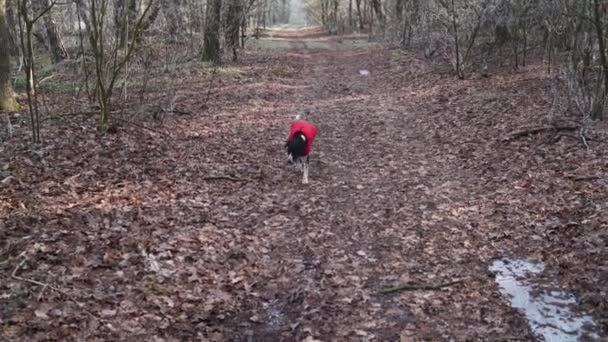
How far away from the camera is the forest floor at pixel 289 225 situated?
4750 mm

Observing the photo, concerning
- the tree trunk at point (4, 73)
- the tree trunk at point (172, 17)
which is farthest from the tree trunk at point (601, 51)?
the tree trunk at point (4, 73)

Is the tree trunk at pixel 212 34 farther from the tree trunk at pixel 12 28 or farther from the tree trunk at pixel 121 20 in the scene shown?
the tree trunk at pixel 121 20

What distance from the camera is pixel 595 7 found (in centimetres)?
881

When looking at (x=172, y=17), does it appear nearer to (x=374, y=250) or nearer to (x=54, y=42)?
(x=54, y=42)

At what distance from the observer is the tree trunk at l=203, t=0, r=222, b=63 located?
1738 cm

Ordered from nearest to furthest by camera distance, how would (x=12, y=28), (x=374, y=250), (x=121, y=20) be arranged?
(x=374, y=250), (x=121, y=20), (x=12, y=28)

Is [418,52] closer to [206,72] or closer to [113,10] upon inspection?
[206,72]

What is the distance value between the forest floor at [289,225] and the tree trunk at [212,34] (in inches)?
244

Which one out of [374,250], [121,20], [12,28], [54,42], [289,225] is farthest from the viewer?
[54,42]

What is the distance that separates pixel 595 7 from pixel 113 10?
8.84m

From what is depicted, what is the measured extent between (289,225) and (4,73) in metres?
6.80

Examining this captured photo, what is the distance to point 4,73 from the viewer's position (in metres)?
9.87

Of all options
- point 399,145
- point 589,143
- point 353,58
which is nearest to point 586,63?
point 589,143

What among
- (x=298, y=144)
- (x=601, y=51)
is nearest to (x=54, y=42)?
(x=298, y=144)
